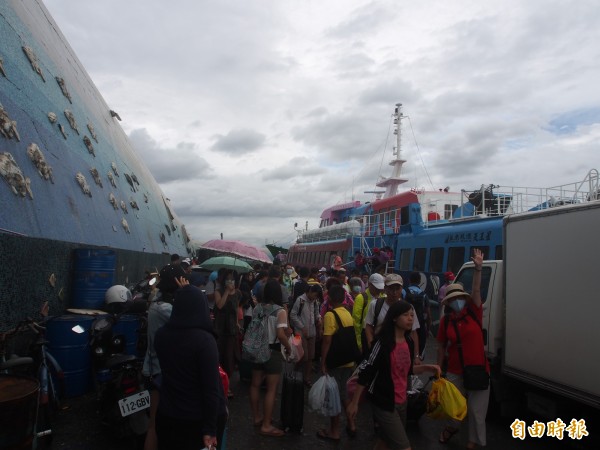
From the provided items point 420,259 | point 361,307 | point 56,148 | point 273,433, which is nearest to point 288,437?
point 273,433

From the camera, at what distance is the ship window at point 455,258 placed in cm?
1222

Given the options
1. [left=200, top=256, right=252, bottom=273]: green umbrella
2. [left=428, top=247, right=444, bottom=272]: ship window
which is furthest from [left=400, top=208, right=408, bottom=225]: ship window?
[left=200, top=256, right=252, bottom=273]: green umbrella

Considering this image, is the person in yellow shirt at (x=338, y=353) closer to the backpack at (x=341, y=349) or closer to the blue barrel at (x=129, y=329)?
the backpack at (x=341, y=349)

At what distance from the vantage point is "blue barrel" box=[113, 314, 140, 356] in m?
6.22

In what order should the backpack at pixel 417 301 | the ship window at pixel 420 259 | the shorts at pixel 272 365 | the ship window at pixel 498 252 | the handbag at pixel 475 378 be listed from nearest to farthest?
the handbag at pixel 475 378 < the shorts at pixel 272 365 < the backpack at pixel 417 301 < the ship window at pixel 498 252 < the ship window at pixel 420 259

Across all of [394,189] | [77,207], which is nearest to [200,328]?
[77,207]

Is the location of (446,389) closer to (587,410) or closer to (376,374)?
(376,374)

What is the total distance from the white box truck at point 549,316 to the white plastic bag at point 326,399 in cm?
196

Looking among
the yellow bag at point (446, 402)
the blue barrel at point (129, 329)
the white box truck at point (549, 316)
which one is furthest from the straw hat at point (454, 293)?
the blue barrel at point (129, 329)

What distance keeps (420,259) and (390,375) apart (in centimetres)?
1107

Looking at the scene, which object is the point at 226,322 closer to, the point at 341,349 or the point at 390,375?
the point at 341,349

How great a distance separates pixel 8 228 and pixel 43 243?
0.62 metres

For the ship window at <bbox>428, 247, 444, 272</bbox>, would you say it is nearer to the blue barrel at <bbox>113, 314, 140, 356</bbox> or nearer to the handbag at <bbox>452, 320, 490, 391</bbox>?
the handbag at <bbox>452, 320, 490, 391</bbox>

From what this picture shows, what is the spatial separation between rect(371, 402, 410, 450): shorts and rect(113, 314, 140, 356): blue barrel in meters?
3.80
